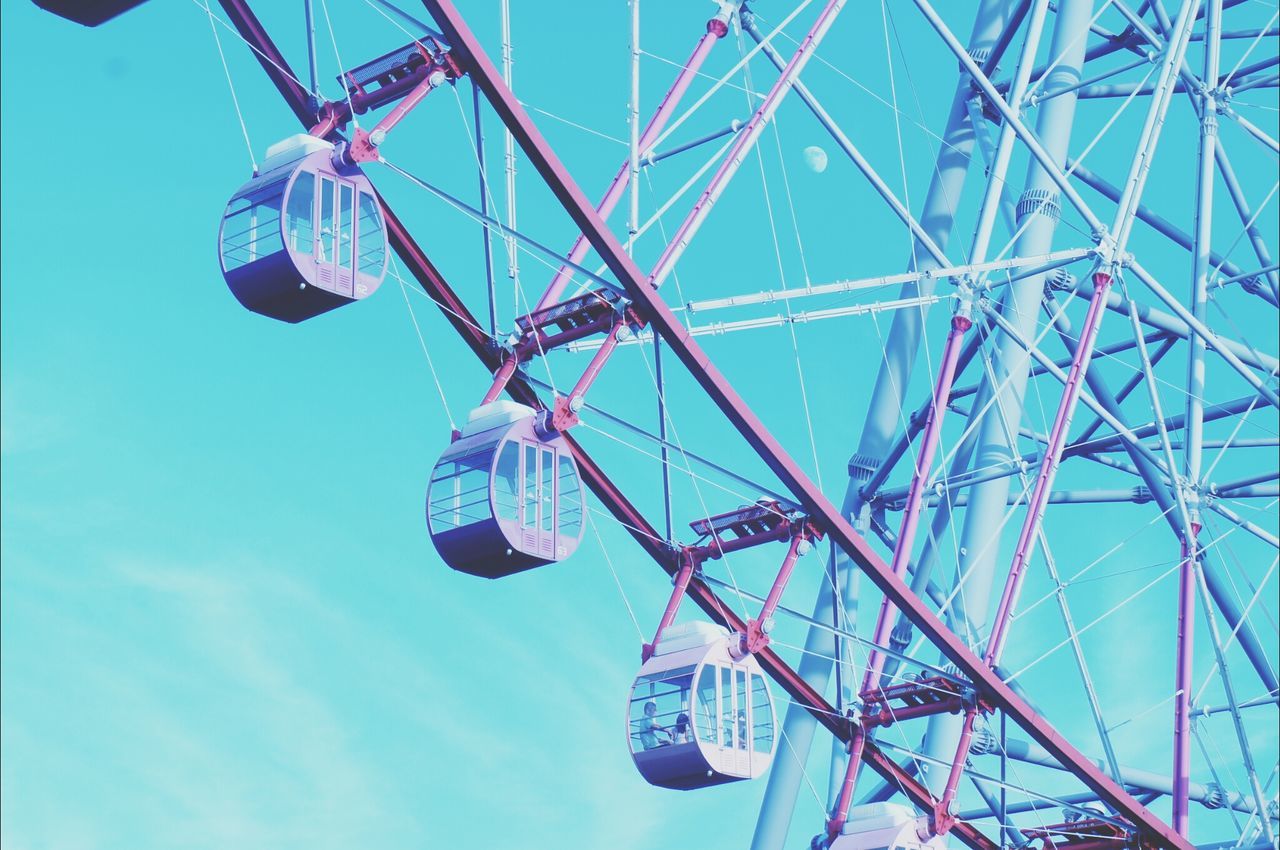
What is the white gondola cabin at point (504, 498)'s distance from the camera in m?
25.5

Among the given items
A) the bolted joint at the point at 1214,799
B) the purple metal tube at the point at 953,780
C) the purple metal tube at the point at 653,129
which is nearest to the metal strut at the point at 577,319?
the purple metal tube at the point at 653,129

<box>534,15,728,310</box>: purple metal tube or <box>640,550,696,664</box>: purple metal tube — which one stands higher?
<box>534,15,728,310</box>: purple metal tube

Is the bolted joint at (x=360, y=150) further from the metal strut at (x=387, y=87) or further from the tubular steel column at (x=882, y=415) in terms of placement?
the tubular steel column at (x=882, y=415)

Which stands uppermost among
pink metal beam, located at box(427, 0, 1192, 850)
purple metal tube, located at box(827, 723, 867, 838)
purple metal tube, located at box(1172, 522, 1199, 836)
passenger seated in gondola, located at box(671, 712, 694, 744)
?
purple metal tube, located at box(1172, 522, 1199, 836)

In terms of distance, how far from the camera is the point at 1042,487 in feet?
104

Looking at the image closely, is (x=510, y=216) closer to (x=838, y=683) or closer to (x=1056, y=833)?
(x=838, y=683)

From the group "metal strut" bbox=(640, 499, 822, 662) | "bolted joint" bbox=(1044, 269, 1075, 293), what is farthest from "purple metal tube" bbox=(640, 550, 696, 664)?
"bolted joint" bbox=(1044, 269, 1075, 293)

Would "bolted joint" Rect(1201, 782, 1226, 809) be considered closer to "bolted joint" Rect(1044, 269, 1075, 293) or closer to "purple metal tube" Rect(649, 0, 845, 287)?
"bolted joint" Rect(1044, 269, 1075, 293)

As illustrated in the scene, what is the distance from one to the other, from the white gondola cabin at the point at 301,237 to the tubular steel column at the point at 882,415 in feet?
33.0

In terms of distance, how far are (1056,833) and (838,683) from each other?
402cm

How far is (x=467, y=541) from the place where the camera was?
25594 mm

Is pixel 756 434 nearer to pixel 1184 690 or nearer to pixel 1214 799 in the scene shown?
pixel 1184 690

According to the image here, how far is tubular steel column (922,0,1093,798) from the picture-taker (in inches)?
1293

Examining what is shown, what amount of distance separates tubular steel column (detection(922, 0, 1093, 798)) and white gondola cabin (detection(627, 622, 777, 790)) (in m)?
4.88
